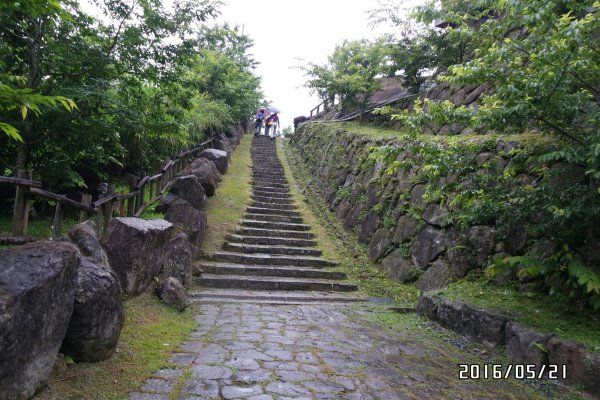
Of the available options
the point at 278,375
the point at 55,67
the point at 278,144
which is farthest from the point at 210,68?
the point at 278,375

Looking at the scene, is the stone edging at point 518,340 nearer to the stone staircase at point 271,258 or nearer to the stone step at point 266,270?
the stone staircase at point 271,258

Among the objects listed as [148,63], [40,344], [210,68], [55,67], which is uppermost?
[210,68]

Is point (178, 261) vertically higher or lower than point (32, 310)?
lower

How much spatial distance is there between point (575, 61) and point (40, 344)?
4881 millimetres

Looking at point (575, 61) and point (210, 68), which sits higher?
point (210, 68)

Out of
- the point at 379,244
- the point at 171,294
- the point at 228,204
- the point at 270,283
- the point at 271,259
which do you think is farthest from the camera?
the point at 228,204

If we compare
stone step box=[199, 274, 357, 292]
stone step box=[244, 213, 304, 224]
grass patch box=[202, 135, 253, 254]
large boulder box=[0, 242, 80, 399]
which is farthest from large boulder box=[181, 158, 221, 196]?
large boulder box=[0, 242, 80, 399]

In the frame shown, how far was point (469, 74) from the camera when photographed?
4.18m

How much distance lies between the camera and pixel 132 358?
347 centimetres

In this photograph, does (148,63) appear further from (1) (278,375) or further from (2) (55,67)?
(1) (278,375)

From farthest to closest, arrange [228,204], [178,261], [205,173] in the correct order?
[228,204] < [205,173] < [178,261]

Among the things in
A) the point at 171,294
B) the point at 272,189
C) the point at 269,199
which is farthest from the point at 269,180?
the point at 171,294

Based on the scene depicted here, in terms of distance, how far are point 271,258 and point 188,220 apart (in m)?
1.84

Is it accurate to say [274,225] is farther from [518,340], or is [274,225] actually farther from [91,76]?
[518,340]
